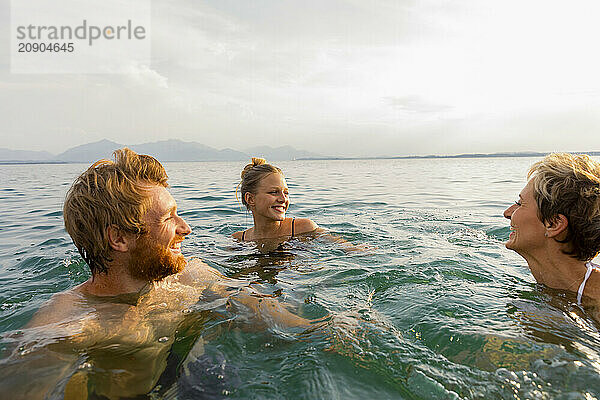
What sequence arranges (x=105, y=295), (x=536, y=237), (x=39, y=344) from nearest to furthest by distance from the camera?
(x=39, y=344) → (x=105, y=295) → (x=536, y=237)

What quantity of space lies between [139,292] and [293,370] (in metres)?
1.54

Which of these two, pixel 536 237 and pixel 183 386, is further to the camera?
pixel 536 237

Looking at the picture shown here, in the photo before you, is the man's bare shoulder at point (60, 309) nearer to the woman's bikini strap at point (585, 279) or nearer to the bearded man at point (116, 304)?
the bearded man at point (116, 304)

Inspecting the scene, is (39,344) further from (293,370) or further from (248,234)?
(248,234)

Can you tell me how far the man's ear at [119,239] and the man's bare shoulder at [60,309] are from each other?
52cm

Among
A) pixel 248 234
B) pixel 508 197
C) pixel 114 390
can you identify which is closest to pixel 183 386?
pixel 114 390

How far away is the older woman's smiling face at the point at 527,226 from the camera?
366cm

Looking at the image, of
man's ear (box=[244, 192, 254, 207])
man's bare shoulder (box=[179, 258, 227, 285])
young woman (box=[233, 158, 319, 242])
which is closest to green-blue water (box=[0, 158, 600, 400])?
young woman (box=[233, 158, 319, 242])

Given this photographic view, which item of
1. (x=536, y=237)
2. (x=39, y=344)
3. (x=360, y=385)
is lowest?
(x=360, y=385)

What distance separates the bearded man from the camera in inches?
94.9

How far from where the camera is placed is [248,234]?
682cm

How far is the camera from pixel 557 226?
138 inches

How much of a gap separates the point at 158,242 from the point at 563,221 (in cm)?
356

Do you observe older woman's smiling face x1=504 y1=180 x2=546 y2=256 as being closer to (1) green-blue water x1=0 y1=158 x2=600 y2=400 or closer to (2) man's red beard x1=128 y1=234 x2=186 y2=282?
(1) green-blue water x1=0 y1=158 x2=600 y2=400
